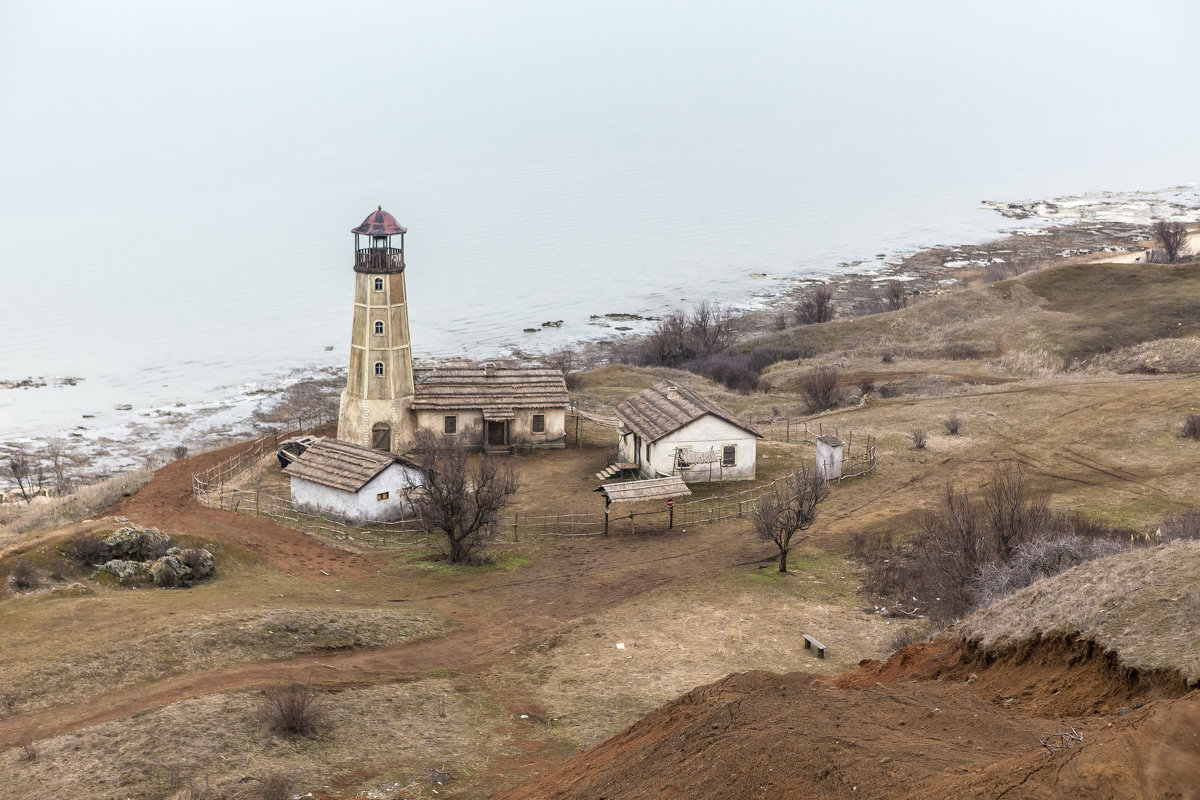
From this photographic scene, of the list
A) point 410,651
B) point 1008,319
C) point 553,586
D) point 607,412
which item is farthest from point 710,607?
point 1008,319

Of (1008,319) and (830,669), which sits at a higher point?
(1008,319)

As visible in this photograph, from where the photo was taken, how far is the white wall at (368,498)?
39.6m

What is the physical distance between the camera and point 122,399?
67.9 meters

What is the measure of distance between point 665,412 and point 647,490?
5279 mm

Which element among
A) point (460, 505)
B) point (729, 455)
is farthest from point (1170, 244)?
point (460, 505)

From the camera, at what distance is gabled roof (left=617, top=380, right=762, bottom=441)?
4362 centimetres

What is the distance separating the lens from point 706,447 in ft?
144

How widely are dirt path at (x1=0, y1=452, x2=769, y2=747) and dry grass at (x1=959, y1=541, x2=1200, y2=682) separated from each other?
12245 mm

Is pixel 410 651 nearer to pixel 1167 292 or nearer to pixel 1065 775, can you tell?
pixel 1065 775

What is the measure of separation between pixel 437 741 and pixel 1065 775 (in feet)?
43.8

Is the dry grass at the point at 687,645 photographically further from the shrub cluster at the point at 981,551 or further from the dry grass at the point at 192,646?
the dry grass at the point at 192,646

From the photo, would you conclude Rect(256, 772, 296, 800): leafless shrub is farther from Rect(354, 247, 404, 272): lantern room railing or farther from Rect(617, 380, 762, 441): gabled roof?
Rect(354, 247, 404, 272): lantern room railing

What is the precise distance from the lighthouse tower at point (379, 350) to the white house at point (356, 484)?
5.58 meters

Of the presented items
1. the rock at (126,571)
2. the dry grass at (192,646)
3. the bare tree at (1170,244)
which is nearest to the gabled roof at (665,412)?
the dry grass at (192,646)
